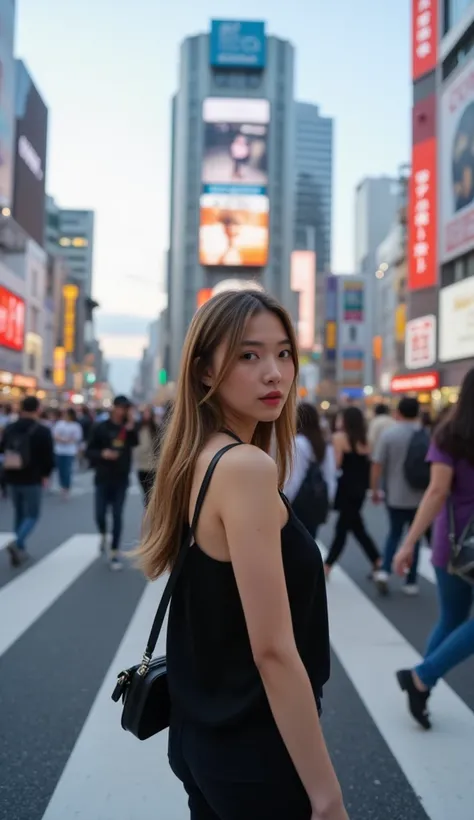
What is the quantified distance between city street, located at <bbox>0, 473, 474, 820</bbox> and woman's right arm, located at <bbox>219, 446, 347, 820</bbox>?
6.04ft

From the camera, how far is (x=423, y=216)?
120ft

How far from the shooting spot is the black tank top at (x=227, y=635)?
4.69 feet

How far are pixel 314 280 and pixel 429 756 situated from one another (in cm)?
13163

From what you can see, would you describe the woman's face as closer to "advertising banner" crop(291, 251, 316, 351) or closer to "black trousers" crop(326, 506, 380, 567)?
"black trousers" crop(326, 506, 380, 567)

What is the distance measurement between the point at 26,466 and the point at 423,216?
107 ft

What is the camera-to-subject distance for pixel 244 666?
57.1 inches

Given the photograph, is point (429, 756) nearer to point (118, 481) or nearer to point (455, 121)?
point (118, 481)

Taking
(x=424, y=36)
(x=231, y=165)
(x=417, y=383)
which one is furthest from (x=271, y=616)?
(x=231, y=165)

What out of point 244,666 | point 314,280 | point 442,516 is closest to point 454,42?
point 442,516

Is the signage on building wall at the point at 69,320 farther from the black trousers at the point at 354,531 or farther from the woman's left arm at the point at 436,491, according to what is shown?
the woman's left arm at the point at 436,491

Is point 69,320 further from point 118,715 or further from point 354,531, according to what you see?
point 118,715

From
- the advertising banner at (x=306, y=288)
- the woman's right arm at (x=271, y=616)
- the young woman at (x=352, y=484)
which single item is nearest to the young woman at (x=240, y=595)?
the woman's right arm at (x=271, y=616)

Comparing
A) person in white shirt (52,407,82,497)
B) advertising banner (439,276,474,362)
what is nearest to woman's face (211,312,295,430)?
person in white shirt (52,407,82,497)

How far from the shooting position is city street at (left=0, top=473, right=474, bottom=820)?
302 cm
